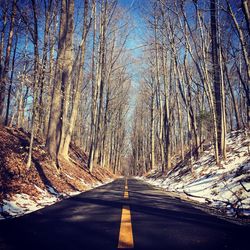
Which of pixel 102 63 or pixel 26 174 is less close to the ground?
pixel 102 63

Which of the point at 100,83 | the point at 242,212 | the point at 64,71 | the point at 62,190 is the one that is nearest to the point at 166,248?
the point at 242,212

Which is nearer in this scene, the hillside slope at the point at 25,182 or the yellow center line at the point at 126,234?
the yellow center line at the point at 126,234

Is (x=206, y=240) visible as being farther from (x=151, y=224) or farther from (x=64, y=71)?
(x=64, y=71)

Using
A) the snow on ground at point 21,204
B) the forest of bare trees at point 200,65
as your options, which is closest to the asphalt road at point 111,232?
the snow on ground at point 21,204

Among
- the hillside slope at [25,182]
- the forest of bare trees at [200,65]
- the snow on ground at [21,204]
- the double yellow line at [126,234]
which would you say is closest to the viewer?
the double yellow line at [126,234]

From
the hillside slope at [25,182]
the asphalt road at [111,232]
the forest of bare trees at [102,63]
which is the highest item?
the forest of bare trees at [102,63]

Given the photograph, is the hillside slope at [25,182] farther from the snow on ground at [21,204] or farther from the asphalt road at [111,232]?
the asphalt road at [111,232]

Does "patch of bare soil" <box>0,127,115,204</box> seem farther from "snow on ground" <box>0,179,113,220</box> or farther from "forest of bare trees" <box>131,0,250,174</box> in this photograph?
"forest of bare trees" <box>131,0,250,174</box>

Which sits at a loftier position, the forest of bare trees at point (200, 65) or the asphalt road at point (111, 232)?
the forest of bare trees at point (200, 65)

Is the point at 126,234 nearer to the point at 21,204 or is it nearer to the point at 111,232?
the point at 111,232

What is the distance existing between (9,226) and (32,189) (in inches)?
122

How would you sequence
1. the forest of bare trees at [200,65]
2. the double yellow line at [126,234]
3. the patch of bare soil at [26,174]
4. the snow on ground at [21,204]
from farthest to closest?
the forest of bare trees at [200,65]
the patch of bare soil at [26,174]
the snow on ground at [21,204]
the double yellow line at [126,234]

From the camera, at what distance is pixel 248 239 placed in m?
2.91

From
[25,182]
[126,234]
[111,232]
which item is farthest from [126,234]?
[25,182]
